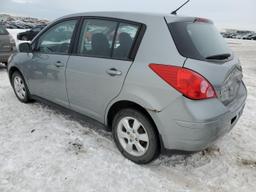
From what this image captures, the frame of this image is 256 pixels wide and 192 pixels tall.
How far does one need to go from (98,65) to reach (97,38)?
1.26 feet

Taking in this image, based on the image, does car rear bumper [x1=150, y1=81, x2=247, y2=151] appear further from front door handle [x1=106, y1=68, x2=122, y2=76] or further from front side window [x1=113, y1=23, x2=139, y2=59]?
front side window [x1=113, y1=23, x2=139, y2=59]

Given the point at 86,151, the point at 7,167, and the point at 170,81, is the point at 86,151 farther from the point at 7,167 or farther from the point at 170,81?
the point at 170,81

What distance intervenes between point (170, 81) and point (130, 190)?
3.89ft

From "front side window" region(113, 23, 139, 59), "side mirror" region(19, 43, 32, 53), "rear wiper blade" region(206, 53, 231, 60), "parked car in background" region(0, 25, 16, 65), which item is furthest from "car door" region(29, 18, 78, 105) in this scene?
"parked car in background" region(0, 25, 16, 65)

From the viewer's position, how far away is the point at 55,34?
159 inches

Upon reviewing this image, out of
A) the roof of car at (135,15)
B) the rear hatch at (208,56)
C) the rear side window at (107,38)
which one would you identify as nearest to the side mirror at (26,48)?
the rear side window at (107,38)

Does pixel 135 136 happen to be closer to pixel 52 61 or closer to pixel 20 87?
pixel 52 61

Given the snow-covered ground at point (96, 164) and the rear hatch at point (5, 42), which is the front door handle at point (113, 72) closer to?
the snow-covered ground at point (96, 164)

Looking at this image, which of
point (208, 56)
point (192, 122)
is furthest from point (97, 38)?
point (192, 122)

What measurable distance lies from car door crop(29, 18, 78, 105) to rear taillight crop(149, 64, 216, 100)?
1.72 m

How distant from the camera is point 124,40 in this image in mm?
3059

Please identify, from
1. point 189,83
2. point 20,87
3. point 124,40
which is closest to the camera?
point 189,83

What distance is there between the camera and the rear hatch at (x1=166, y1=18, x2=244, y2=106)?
2.61 metres

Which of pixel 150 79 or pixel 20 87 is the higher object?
pixel 150 79
